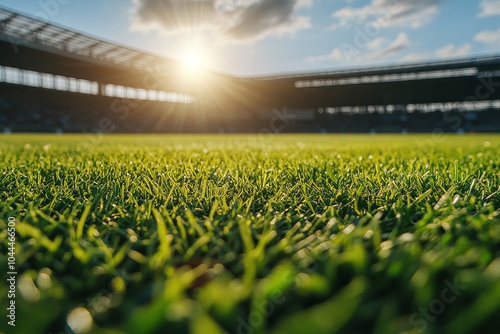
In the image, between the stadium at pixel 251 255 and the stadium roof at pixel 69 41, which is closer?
the stadium at pixel 251 255

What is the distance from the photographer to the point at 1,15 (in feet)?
73.7

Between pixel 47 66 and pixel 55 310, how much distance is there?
3203 cm

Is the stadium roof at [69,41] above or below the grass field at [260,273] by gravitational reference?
above

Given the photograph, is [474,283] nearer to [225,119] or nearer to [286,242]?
[286,242]

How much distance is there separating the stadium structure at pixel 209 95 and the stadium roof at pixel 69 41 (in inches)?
3.0

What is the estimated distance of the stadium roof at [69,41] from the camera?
23.0m

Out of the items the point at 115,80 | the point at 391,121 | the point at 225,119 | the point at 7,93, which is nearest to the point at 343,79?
the point at 391,121

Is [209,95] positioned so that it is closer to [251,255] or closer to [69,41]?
[69,41]

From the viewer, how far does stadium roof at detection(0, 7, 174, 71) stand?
23.0m

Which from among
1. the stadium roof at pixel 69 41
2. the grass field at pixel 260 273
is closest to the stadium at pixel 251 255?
the grass field at pixel 260 273

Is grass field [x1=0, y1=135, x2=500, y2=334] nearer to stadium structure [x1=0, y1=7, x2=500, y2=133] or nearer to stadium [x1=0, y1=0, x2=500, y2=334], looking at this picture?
stadium [x1=0, y1=0, x2=500, y2=334]

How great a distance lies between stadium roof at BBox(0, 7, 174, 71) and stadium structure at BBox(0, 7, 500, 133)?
0.08m

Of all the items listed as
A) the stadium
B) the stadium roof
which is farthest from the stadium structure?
the stadium

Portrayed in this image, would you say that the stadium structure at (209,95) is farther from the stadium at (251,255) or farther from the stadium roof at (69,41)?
the stadium at (251,255)
